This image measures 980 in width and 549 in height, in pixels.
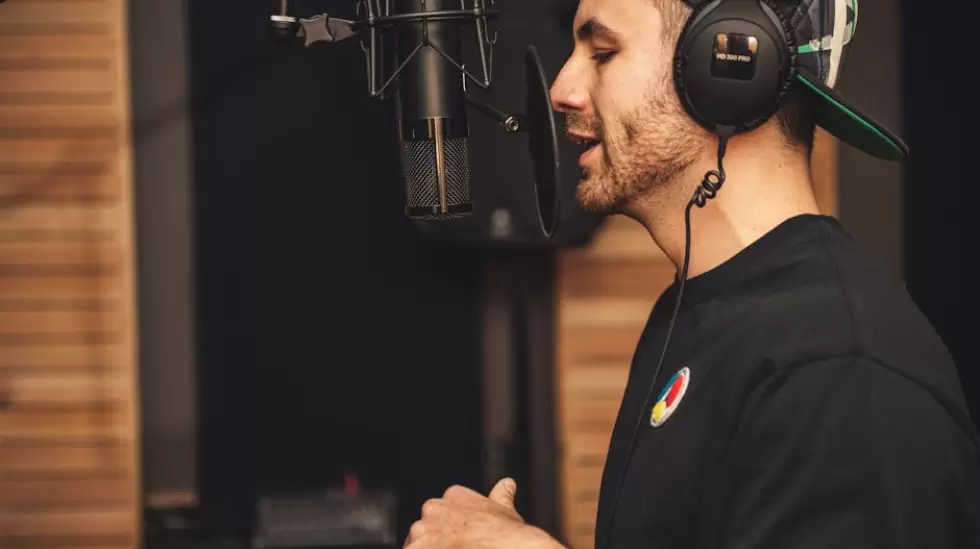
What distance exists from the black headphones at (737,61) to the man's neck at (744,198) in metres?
0.09

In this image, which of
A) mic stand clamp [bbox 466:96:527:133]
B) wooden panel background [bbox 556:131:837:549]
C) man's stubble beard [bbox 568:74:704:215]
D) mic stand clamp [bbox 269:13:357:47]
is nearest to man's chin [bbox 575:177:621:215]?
man's stubble beard [bbox 568:74:704:215]

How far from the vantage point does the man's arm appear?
3.36 feet

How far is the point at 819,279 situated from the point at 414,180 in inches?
16.9

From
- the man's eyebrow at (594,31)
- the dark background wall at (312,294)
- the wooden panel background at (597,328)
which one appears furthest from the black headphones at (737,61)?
the dark background wall at (312,294)

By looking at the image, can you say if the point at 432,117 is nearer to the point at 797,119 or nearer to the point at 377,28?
the point at 377,28

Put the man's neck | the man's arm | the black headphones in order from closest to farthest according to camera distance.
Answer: the man's arm < the black headphones < the man's neck

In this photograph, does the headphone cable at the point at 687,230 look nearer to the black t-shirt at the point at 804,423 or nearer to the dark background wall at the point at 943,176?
the black t-shirt at the point at 804,423

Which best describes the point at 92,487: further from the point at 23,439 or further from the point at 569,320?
the point at 569,320

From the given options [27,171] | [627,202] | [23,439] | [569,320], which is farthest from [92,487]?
[627,202]

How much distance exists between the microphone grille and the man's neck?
278 mm

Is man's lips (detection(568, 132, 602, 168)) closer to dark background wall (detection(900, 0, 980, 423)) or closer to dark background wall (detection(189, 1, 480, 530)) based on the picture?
dark background wall (detection(189, 1, 480, 530))

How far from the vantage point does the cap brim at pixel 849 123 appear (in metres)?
1.27

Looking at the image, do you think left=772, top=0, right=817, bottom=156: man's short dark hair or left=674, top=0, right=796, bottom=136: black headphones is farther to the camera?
left=772, top=0, right=817, bottom=156: man's short dark hair

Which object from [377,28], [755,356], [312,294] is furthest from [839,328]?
[312,294]
